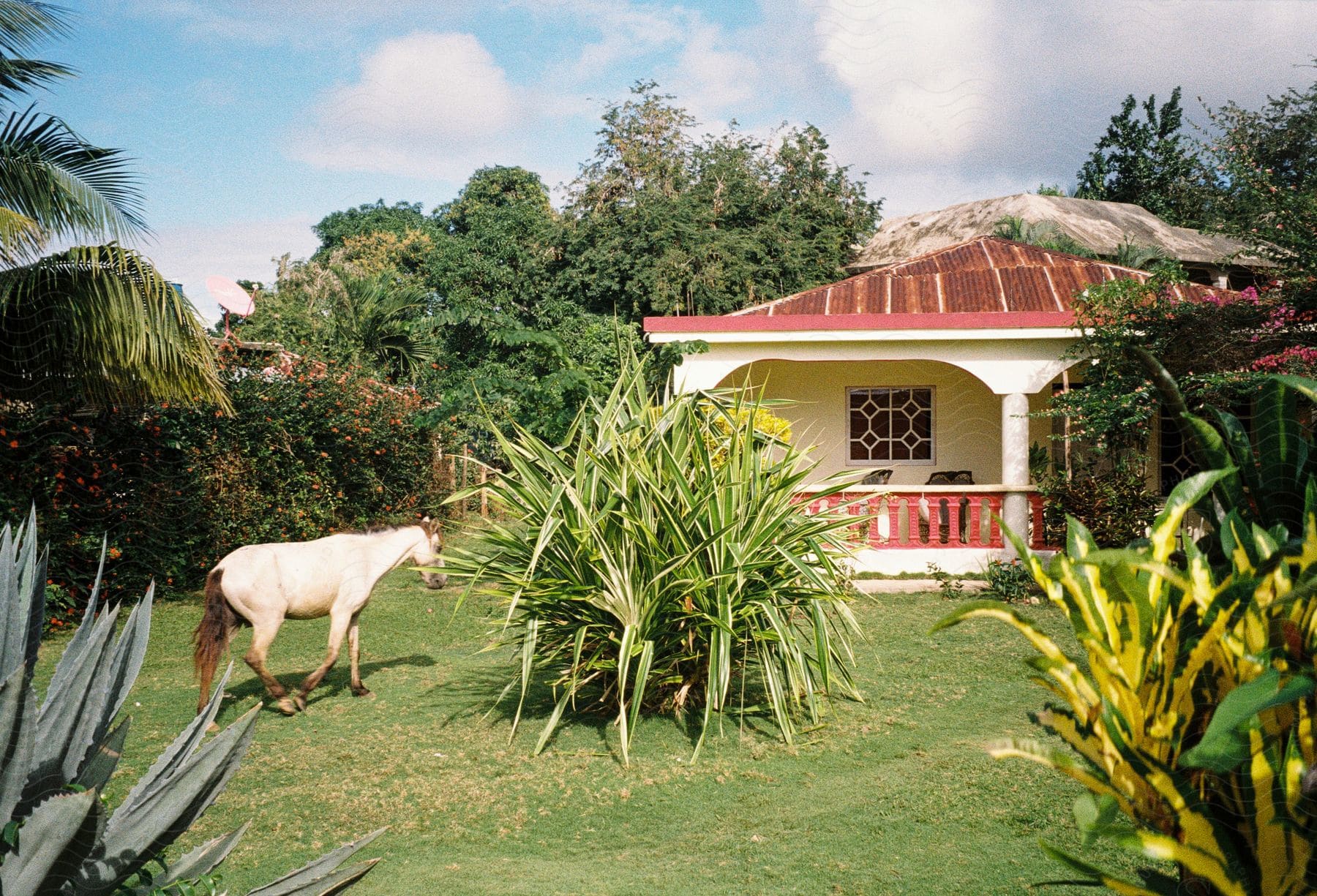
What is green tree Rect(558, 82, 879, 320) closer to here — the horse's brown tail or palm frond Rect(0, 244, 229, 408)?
palm frond Rect(0, 244, 229, 408)

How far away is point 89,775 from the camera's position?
2.04 meters

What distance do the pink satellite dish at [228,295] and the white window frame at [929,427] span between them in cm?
885

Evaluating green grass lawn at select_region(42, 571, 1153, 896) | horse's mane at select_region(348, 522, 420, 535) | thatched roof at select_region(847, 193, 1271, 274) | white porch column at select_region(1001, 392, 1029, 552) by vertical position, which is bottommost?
green grass lawn at select_region(42, 571, 1153, 896)

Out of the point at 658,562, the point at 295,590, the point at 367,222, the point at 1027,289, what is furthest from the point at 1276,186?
the point at 367,222

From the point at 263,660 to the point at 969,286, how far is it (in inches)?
393

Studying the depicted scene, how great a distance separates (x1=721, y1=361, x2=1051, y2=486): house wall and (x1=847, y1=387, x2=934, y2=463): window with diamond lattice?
0.42 feet

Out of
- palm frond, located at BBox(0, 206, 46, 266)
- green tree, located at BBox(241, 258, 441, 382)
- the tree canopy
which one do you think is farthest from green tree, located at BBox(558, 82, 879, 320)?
palm frond, located at BBox(0, 206, 46, 266)

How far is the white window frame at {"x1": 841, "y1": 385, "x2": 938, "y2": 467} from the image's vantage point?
14.4 meters

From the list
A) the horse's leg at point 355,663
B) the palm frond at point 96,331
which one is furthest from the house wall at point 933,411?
the horse's leg at point 355,663

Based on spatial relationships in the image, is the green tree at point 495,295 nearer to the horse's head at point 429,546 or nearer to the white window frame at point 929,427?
the white window frame at point 929,427

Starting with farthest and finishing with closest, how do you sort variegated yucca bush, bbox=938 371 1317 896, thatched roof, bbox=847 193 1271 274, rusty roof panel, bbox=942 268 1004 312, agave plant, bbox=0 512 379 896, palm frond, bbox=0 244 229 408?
thatched roof, bbox=847 193 1271 274, rusty roof panel, bbox=942 268 1004 312, palm frond, bbox=0 244 229 408, agave plant, bbox=0 512 379 896, variegated yucca bush, bbox=938 371 1317 896

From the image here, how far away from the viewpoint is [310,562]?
670 cm

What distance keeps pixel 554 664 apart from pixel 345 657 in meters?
2.27

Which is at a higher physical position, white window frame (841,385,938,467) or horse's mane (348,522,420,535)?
white window frame (841,385,938,467)
